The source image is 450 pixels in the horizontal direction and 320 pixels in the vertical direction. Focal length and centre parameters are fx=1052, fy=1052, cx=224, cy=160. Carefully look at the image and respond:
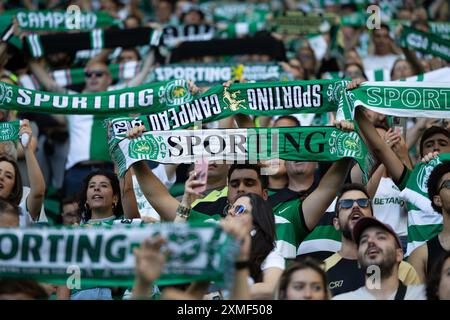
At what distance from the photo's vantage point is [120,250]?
18.6ft

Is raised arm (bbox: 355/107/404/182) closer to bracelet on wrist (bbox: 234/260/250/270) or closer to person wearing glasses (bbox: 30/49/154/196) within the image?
bracelet on wrist (bbox: 234/260/250/270)

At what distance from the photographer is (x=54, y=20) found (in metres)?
11.7

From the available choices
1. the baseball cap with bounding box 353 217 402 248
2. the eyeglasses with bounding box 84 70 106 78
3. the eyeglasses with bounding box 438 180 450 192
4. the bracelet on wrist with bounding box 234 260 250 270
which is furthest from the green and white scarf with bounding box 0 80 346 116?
the bracelet on wrist with bounding box 234 260 250 270

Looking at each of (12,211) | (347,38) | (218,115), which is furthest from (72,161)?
(347,38)

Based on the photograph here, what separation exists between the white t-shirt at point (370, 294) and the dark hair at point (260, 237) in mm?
559

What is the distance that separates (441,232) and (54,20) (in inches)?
227

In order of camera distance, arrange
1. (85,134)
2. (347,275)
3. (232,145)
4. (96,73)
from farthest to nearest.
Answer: (96,73)
(85,134)
(232,145)
(347,275)

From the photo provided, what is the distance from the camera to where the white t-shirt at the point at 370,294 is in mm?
6258

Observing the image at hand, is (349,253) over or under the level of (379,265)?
over

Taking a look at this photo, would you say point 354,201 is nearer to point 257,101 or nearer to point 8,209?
point 257,101

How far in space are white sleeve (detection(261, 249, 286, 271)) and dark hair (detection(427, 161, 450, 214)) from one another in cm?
148

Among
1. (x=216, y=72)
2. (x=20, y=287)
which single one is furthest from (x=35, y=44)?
(x=20, y=287)

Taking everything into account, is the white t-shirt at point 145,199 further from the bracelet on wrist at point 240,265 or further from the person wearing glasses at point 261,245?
the bracelet on wrist at point 240,265

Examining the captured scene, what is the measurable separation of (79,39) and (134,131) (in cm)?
395
